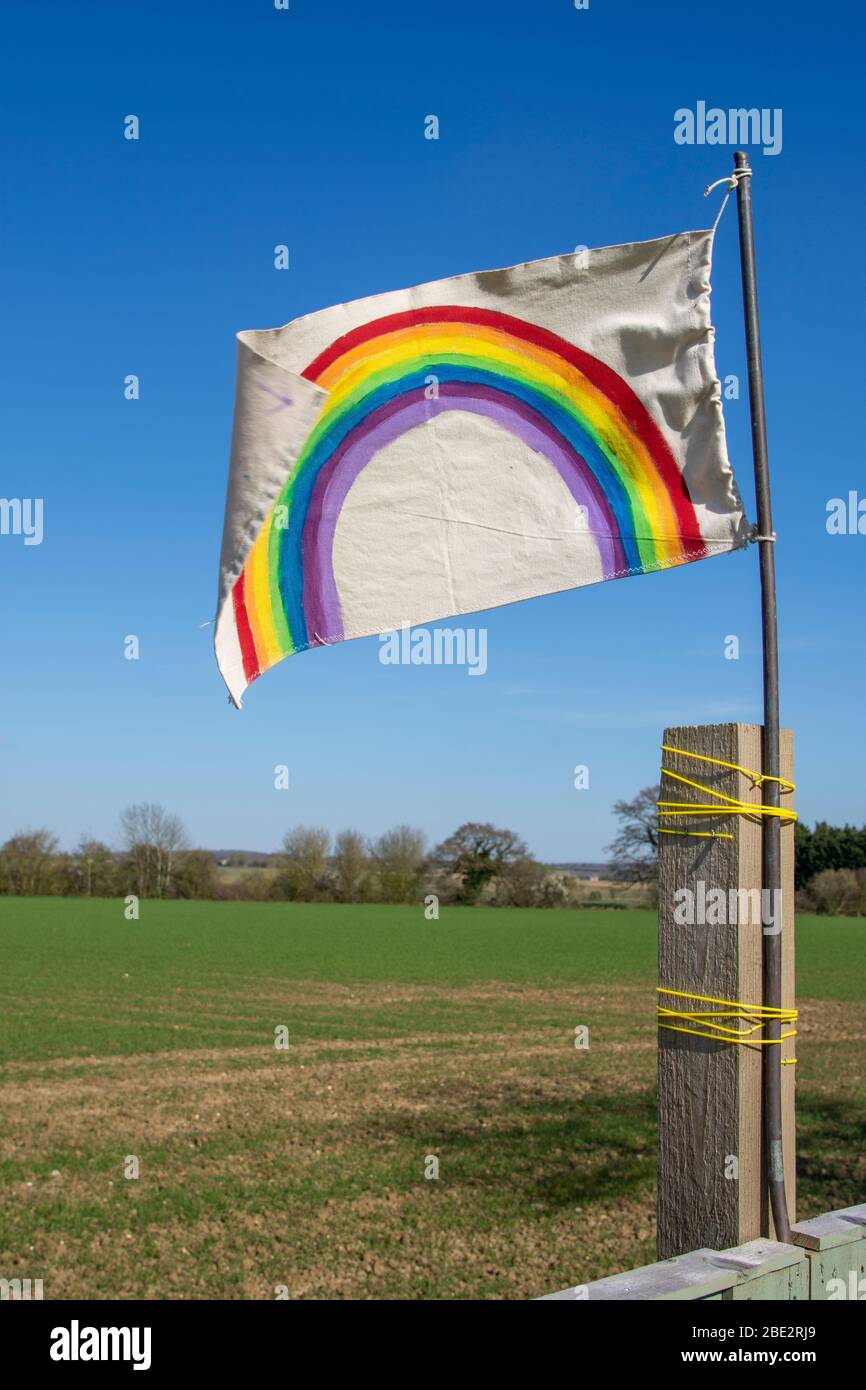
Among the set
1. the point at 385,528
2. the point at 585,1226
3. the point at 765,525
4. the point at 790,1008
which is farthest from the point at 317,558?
the point at 585,1226

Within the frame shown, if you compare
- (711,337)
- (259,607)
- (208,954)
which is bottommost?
(208,954)

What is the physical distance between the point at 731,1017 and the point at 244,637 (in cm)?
167

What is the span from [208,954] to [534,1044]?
20.4m

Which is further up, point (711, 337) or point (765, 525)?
point (711, 337)

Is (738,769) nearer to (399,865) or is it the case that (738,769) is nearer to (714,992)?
(714,992)

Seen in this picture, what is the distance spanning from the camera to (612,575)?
10.5ft

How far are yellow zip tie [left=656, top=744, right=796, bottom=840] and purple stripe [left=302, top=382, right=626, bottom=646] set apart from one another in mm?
986

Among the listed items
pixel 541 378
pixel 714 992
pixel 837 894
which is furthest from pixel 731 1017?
pixel 837 894

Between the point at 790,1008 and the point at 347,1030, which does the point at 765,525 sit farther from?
the point at 347,1030

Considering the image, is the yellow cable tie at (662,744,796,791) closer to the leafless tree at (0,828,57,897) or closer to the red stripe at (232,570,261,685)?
the red stripe at (232,570,261,685)

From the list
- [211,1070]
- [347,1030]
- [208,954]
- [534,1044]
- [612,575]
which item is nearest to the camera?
[612,575]

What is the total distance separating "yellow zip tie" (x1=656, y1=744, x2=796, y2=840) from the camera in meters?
2.81

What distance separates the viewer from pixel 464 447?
331cm
